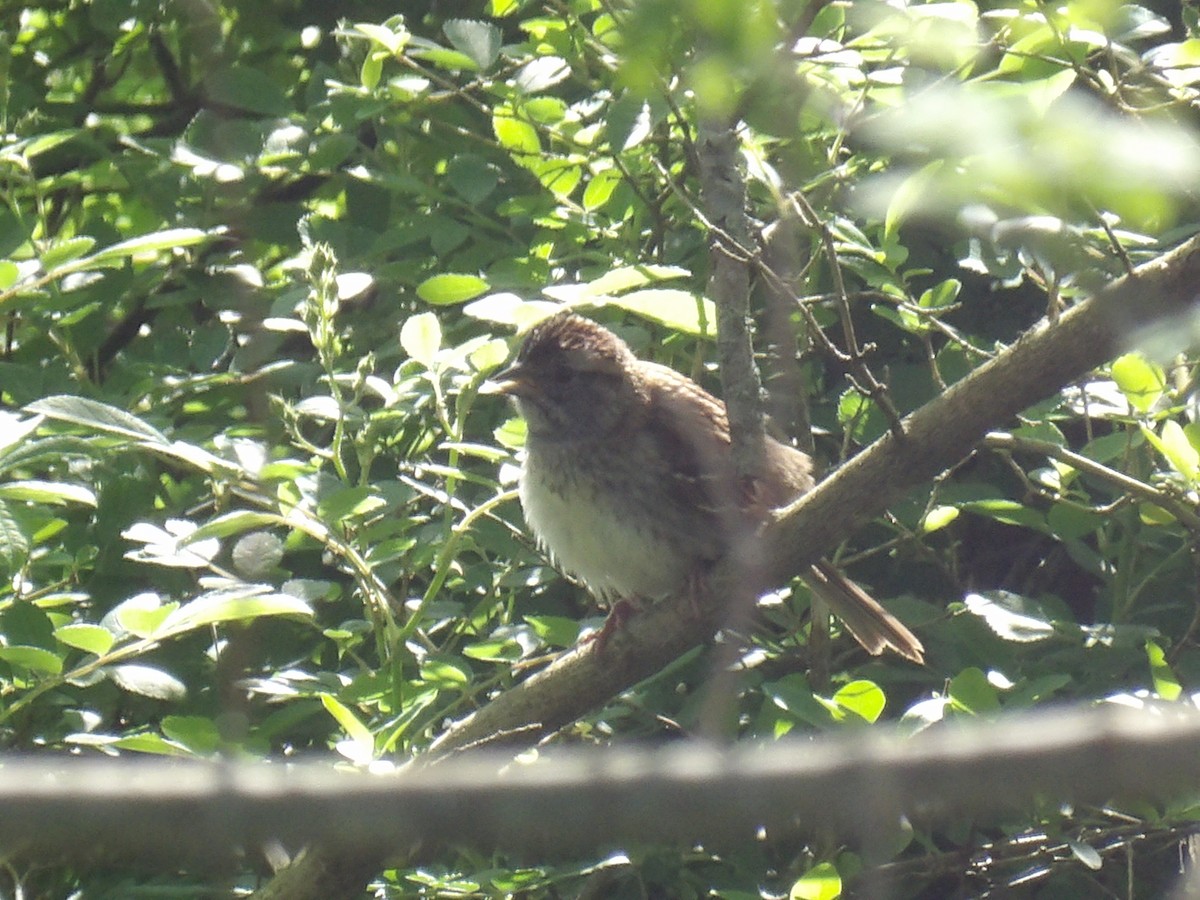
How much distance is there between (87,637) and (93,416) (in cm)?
42

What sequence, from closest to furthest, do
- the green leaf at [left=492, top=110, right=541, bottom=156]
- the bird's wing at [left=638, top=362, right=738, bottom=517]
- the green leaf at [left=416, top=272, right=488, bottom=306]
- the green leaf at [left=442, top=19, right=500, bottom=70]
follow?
the green leaf at [left=416, top=272, right=488, bottom=306], the green leaf at [left=442, top=19, right=500, bottom=70], the green leaf at [left=492, top=110, right=541, bottom=156], the bird's wing at [left=638, top=362, right=738, bottom=517]

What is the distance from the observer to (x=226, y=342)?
14.4ft

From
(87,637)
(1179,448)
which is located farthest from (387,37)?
(1179,448)

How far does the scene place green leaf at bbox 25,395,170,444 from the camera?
2801 millimetres

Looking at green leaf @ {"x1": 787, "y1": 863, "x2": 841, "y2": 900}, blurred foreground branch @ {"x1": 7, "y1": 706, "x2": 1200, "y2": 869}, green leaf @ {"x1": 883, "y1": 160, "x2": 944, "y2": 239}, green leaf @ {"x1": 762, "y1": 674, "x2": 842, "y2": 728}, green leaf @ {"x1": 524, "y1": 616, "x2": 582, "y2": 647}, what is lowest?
green leaf @ {"x1": 787, "y1": 863, "x2": 841, "y2": 900}

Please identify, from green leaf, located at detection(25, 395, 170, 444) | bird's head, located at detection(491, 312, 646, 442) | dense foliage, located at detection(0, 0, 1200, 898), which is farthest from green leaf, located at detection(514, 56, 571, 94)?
green leaf, located at detection(25, 395, 170, 444)

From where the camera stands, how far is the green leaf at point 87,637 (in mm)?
2777

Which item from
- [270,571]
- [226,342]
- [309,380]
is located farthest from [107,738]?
[226,342]

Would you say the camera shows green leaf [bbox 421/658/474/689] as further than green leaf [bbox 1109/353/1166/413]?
Yes

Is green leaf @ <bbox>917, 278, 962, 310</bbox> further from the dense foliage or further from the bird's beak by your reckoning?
the bird's beak

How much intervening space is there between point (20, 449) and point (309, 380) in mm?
1234

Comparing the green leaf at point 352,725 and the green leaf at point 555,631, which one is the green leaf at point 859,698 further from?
the green leaf at point 352,725

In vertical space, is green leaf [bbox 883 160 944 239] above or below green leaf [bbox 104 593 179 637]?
above

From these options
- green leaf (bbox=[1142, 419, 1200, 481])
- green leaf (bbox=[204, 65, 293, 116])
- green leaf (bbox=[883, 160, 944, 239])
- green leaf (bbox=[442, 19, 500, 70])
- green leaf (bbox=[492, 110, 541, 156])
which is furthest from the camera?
green leaf (bbox=[204, 65, 293, 116])
